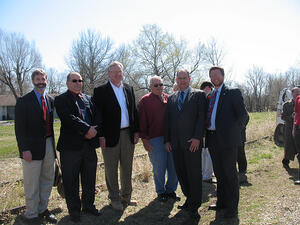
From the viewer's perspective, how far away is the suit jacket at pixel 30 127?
12.2 feet

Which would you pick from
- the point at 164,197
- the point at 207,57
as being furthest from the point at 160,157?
the point at 207,57

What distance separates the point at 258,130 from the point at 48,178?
31.9 ft

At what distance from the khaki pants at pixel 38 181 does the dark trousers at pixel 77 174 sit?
0.29m

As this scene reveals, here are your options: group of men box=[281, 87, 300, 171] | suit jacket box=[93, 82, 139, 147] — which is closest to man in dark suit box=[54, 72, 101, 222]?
suit jacket box=[93, 82, 139, 147]

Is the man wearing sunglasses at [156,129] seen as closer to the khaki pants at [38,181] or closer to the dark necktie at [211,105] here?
the dark necktie at [211,105]

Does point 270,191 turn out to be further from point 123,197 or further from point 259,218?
point 123,197

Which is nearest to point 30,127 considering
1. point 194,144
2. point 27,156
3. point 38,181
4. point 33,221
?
point 27,156

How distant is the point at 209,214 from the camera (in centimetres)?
405

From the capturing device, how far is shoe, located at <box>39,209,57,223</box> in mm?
3902

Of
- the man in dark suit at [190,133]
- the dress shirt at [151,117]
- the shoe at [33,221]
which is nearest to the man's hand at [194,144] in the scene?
the man in dark suit at [190,133]

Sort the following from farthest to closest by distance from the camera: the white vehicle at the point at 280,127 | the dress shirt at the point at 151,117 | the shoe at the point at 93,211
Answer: the white vehicle at the point at 280,127, the dress shirt at the point at 151,117, the shoe at the point at 93,211

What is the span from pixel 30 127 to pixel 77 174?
0.99m

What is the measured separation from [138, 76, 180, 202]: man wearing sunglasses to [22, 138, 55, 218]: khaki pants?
159 centimetres

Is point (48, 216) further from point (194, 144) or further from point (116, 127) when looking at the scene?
point (194, 144)
